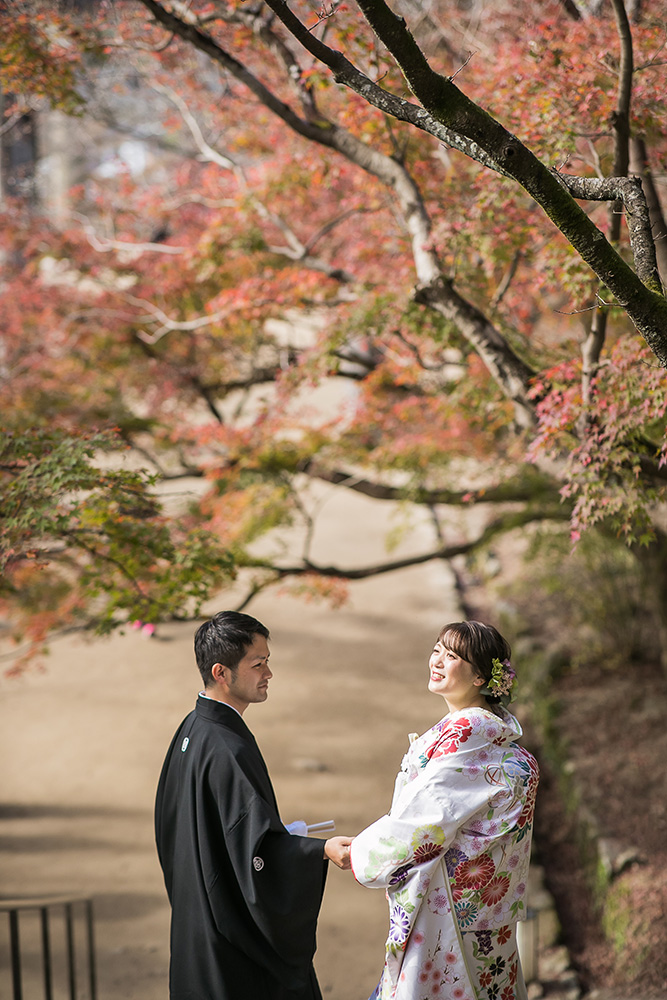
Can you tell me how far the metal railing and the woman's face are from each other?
2474 millimetres

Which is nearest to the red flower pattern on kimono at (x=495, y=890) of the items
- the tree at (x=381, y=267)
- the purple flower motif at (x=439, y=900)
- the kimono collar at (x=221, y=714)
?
the purple flower motif at (x=439, y=900)

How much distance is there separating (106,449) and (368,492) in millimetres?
3248

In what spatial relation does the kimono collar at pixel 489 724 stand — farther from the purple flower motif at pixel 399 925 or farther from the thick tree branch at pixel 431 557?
the thick tree branch at pixel 431 557

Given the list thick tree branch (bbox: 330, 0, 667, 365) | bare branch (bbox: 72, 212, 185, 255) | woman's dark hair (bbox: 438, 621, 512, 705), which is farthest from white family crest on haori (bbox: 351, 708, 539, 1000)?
bare branch (bbox: 72, 212, 185, 255)

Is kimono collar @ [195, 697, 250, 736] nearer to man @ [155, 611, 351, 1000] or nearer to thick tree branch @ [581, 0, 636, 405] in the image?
man @ [155, 611, 351, 1000]

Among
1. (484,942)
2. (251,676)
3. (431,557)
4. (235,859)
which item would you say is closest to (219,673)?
(251,676)

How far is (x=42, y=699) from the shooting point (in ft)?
28.4

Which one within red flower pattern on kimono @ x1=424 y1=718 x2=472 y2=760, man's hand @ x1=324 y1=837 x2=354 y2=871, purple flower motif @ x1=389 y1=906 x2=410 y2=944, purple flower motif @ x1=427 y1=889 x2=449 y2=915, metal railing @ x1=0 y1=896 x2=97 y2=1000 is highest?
red flower pattern on kimono @ x1=424 y1=718 x2=472 y2=760

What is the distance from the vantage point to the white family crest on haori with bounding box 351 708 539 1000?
206 cm

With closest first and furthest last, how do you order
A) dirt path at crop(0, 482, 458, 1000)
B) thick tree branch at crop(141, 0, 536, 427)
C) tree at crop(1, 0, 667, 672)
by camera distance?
tree at crop(1, 0, 667, 672) → thick tree branch at crop(141, 0, 536, 427) → dirt path at crop(0, 482, 458, 1000)

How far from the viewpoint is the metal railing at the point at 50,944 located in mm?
3527

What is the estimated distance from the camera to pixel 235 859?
2180 millimetres

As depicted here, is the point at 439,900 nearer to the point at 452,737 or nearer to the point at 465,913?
the point at 465,913

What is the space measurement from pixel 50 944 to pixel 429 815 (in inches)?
172
